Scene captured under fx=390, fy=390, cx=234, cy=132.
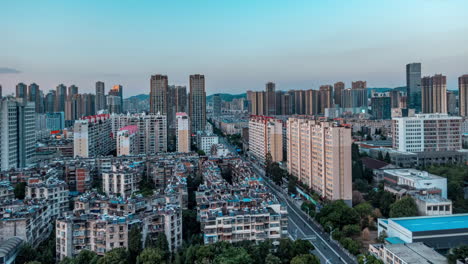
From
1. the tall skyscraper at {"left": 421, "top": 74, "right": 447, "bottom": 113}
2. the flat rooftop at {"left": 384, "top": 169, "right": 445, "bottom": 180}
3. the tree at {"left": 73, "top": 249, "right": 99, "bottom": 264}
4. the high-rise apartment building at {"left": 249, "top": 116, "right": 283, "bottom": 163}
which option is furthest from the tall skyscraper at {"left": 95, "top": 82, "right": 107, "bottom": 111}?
the tree at {"left": 73, "top": 249, "right": 99, "bottom": 264}

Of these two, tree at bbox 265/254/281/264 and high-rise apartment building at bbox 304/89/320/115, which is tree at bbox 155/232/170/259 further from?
high-rise apartment building at bbox 304/89/320/115

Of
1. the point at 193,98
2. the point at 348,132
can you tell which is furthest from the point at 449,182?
the point at 193,98

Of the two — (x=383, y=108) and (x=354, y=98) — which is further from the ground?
(x=354, y=98)

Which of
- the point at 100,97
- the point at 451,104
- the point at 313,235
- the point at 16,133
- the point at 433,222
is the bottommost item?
the point at 313,235

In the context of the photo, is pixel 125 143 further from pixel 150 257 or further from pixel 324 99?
pixel 324 99

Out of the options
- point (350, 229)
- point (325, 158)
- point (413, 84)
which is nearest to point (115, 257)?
point (350, 229)

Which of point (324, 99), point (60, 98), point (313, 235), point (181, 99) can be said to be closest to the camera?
point (313, 235)
